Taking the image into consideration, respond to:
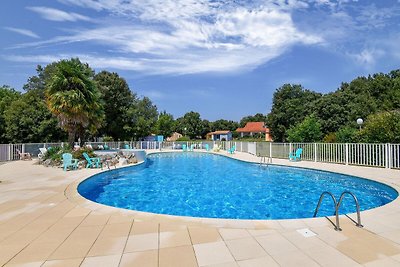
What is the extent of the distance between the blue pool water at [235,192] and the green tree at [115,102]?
17503 millimetres

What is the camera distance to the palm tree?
44.9 feet

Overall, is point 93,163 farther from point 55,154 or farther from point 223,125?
point 223,125

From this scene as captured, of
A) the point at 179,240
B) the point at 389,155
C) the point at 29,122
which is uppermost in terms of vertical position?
the point at 29,122

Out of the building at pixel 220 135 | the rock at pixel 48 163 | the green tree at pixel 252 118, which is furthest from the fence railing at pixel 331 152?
the green tree at pixel 252 118

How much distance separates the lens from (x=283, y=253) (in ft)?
9.63

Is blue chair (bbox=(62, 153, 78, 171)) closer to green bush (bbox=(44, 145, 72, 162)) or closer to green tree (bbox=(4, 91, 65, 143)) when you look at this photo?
green bush (bbox=(44, 145, 72, 162))

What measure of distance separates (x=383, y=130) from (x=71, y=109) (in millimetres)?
15854

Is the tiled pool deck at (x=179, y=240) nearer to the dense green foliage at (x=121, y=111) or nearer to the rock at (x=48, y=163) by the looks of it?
the rock at (x=48, y=163)

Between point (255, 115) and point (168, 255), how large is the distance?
73723 millimetres

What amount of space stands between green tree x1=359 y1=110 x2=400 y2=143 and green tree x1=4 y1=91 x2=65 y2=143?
866 inches

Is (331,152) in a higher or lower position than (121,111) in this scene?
lower

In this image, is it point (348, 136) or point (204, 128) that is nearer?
point (348, 136)

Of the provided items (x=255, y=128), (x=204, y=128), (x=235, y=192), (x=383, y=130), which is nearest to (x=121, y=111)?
(x=235, y=192)

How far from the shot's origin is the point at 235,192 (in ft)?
27.6
